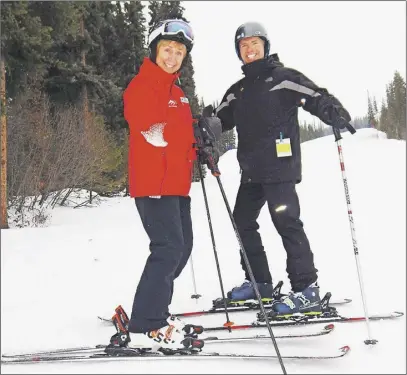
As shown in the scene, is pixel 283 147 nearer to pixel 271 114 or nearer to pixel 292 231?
pixel 271 114

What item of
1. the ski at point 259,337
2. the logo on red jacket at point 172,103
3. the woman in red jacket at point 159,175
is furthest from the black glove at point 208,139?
the ski at point 259,337

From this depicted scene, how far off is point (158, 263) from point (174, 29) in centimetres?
160

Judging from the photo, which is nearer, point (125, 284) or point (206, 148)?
point (206, 148)

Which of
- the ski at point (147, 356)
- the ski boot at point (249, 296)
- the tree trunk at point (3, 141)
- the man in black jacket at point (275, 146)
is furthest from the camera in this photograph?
the tree trunk at point (3, 141)

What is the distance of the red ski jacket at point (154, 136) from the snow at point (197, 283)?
763mm

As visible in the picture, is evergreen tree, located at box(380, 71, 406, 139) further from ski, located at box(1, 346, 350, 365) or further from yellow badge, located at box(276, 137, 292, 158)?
ski, located at box(1, 346, 350, 365)

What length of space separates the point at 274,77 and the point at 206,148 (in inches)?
42.7

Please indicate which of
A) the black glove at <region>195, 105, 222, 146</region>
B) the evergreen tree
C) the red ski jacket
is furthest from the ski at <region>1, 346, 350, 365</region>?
the evergreen tree

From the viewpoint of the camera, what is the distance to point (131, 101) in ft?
9.15

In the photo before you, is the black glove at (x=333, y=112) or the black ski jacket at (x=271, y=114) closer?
the black glove at (x=333, y=112)

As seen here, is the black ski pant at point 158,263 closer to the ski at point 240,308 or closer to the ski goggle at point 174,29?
the ski at point 240,308

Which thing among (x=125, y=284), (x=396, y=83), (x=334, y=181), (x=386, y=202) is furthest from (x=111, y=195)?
(x=396, y=83)

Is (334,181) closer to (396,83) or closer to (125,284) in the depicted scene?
(125,284)

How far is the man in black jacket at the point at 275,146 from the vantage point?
11.3 ft
